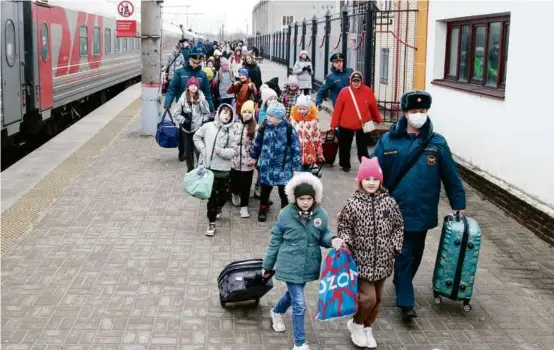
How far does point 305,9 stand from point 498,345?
6956 centimetres

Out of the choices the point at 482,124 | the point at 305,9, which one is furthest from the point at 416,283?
the point at 305,9

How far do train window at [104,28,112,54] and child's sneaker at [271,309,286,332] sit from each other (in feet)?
56.1

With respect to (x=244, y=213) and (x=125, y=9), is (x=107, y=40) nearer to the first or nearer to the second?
(x=125, y=9)

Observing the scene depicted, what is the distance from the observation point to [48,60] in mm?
13555

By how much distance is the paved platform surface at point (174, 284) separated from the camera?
5.18 metres

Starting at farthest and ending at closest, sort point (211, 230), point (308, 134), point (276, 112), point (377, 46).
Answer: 1. point (377, 46)
2. point (308, 134)
3. point (211, 230)
4. point (276, 112)

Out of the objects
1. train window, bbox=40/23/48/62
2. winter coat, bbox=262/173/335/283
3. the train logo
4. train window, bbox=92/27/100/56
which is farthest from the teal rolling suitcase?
train window, bbox=92/27/100/56

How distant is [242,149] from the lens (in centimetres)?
827

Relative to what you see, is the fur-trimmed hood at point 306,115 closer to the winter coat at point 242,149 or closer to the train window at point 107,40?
the winter coat at point 242,149

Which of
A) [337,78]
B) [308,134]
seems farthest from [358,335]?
[337,78]

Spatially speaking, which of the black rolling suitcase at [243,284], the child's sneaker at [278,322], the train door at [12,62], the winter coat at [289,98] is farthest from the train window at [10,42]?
the child's sneaker at [278,322]

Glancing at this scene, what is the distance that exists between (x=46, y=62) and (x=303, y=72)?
22.5 feet

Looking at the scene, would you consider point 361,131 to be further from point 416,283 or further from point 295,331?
point 295,331

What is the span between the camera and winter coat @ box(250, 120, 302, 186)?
7.69 meters
